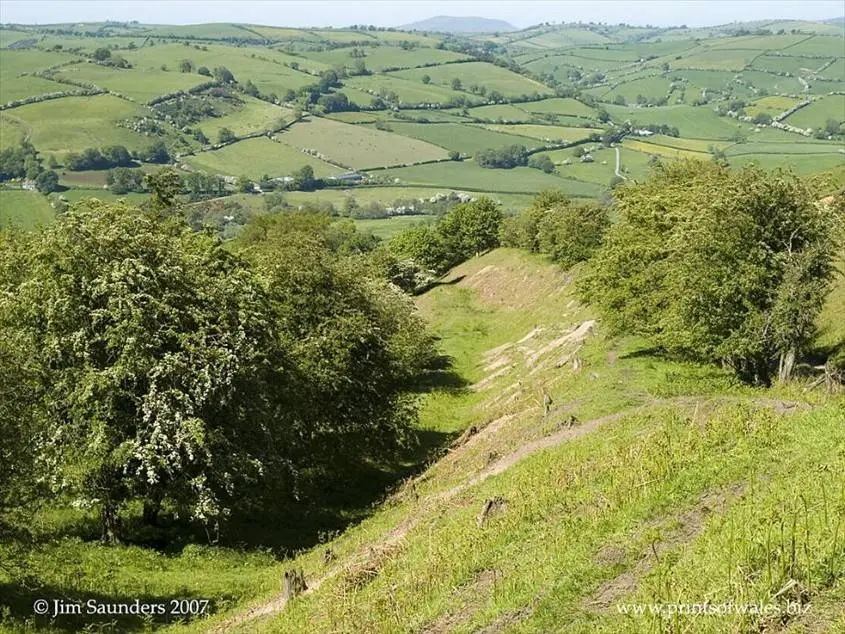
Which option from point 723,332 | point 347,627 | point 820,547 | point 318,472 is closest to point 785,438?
point 820,547

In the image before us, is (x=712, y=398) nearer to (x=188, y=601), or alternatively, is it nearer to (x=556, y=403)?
(x=556, y=403)

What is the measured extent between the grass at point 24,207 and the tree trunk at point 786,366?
166 m

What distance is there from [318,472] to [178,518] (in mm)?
10774

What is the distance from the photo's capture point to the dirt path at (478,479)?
21.4 m

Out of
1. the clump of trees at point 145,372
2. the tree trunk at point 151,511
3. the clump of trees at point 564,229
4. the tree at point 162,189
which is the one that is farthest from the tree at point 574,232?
the tree trunk at point 151,511

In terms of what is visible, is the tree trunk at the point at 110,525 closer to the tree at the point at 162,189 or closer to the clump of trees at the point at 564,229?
the tree at the point at 162,189

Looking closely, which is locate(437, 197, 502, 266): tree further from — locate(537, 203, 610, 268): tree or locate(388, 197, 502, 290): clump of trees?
locate(537, 203, 610, 268): tree

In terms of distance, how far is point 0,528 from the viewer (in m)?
19.6

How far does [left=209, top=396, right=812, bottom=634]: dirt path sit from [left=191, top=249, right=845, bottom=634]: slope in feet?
0.40

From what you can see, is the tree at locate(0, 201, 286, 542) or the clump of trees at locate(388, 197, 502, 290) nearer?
the tree at locate(0, 201, 286, 542)

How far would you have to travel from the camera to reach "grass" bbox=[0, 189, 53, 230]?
6638 inches

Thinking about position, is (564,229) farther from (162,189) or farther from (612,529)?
(612,529)

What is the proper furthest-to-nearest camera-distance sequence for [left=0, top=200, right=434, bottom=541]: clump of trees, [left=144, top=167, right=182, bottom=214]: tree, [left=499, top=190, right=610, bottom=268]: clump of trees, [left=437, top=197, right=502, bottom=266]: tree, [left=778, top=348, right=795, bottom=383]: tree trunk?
[left=437, top=197, right=502, bottom=266]: tree < [left=499, top=190, right=610, bottom=268]: clump of trees < [left=144, top=167, right=182, bottom=214]: tree < [left=778, top=348, right=795, bottom=383]: tree trunk < [left=0, top=200, right=434, bottom=541]: clump of trees

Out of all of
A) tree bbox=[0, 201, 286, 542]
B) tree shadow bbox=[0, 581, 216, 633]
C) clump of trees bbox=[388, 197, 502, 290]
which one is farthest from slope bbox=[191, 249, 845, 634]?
clump of trees bbox=[388, 197, 502, 290]
